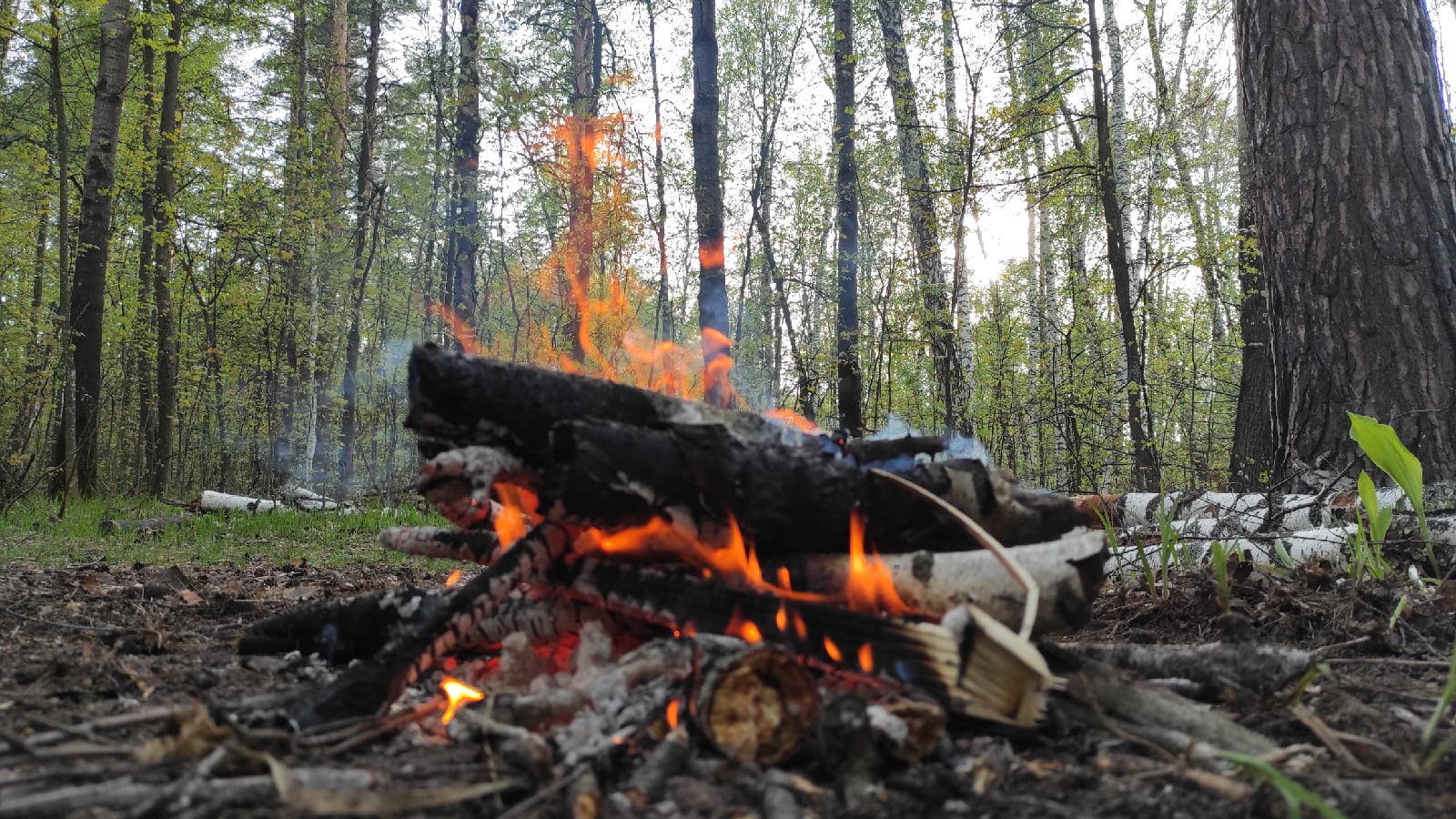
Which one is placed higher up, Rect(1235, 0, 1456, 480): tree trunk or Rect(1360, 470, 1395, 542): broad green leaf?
Rect(1235, 0, 1456, 480): tree trunk

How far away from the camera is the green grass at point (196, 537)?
5.64 m

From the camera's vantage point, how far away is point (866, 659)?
5.73 ft

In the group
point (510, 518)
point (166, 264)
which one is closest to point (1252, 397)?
point (510, 518)

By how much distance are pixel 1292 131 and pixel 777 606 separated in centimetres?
410

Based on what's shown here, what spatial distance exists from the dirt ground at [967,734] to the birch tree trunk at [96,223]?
8556 mm

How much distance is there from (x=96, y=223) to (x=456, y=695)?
11439 millimetres

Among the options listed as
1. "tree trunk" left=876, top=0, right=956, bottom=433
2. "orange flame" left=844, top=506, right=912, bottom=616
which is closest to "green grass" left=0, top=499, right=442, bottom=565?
"orange flame" left=844, top=506, right=912, bottom=616

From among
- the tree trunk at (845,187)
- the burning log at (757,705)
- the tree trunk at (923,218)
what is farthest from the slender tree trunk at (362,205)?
the burning log at (757,705)

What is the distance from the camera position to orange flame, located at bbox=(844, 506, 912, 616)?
6.85ft

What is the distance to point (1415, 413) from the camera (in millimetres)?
3459

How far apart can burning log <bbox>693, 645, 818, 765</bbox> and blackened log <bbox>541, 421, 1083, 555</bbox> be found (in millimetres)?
498

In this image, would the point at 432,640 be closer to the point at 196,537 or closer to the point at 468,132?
the point at 196,537

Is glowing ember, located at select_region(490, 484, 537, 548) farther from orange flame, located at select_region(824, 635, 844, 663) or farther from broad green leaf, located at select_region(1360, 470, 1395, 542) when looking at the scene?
broad green leaf, located at select_region(1360, 470, 1395, 542)

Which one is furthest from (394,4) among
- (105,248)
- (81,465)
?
(81,465)
